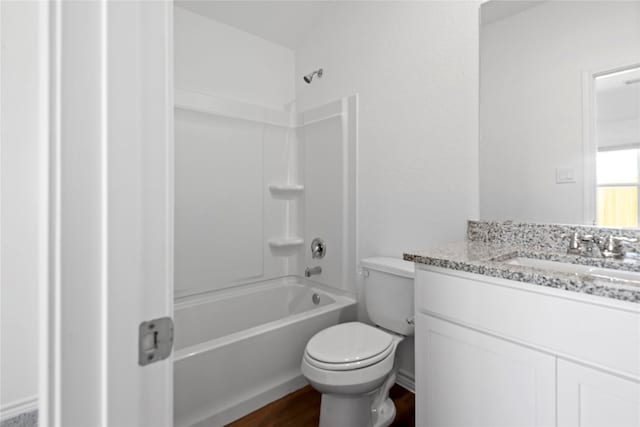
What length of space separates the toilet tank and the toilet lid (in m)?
0.15

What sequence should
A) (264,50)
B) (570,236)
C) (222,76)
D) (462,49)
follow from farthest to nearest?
(264,50)
(222,76)
(462,49)
(570,236)

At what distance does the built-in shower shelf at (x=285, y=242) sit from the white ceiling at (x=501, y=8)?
182 cm

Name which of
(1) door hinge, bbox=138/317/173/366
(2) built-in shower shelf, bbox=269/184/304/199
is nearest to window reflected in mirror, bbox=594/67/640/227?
(1) door hinge, bbox=138/317/173/366

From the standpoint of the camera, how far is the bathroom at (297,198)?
0.39 meters

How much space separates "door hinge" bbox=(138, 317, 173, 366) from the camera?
44 cm

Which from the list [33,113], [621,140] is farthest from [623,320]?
[33,113]

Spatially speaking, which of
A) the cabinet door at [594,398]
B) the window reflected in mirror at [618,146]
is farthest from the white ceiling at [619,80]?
the cabinet door at [594,398]

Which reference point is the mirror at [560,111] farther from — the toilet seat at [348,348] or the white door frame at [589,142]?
the toilet seat at [348,348]

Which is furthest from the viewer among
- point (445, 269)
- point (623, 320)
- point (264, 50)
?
point (264, 50)

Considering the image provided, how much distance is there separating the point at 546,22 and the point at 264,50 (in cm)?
188

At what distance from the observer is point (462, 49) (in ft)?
5.57

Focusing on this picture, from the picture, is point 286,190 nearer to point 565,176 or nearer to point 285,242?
point 285,242

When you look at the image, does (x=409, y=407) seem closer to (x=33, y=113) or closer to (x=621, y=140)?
(x=621, y=140)

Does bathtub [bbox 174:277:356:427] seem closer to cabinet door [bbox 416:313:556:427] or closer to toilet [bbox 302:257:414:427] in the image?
toilet [bbox 302:257:414:427]
